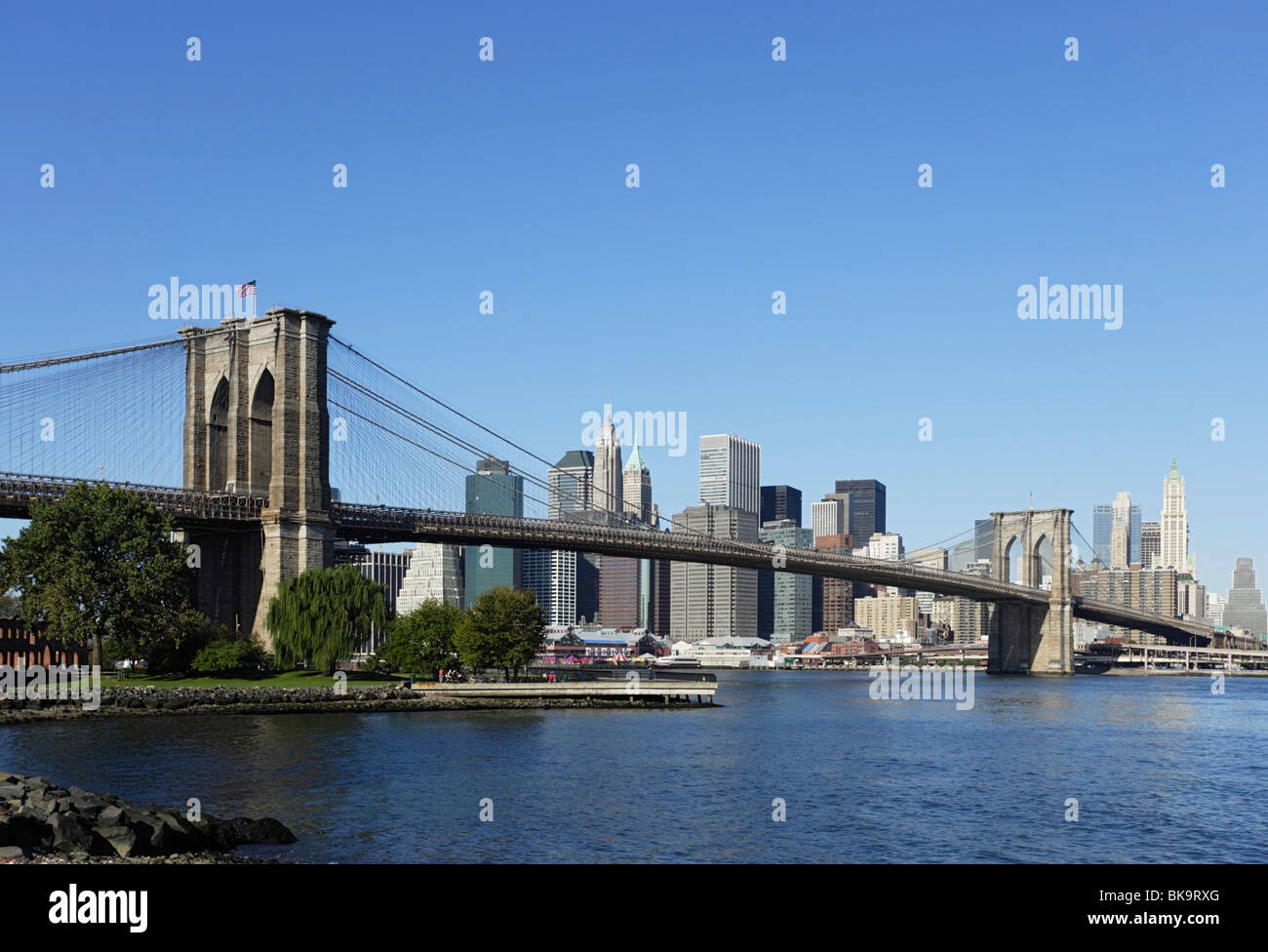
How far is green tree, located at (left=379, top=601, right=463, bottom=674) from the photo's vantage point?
85.2 meters

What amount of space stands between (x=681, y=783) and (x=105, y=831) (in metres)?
20.3

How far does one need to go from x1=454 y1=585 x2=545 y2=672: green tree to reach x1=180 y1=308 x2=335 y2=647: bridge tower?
11.0 metres

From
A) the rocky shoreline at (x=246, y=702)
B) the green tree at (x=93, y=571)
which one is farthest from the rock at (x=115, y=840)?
the green tree at (x=93, y=571)

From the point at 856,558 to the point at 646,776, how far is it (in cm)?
9168

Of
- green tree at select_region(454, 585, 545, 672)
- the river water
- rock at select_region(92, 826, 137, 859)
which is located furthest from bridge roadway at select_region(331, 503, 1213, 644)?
rock at select_region(92, 826, 137, 859)

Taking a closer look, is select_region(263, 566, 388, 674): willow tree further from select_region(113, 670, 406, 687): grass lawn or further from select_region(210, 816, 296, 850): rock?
select_region(210, 816, 296, 850): rock

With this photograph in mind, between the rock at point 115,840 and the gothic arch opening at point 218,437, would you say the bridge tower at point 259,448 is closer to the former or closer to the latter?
the gothic arch opening at point 218,437

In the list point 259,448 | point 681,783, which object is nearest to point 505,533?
point 259,448

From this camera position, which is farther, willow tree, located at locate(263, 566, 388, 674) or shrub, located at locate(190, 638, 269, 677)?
willow tree, located at locate(263, 566, 388, 674)

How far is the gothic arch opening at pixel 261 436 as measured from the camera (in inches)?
3425

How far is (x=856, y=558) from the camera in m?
132
